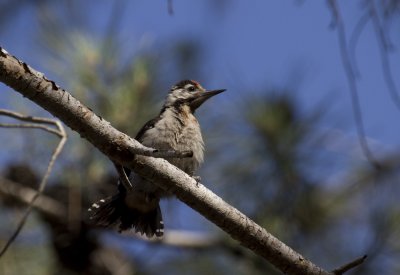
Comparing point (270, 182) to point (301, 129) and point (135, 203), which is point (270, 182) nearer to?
point (301, 129)

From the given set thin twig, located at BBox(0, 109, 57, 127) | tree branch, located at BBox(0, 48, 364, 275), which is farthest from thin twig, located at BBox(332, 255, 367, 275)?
thin twig, located at BBox(0, 109, 57, 127)

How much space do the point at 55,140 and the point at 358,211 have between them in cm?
193

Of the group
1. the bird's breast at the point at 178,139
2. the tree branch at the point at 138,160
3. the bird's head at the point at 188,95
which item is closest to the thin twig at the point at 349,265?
the tree branch at the point at 138,160

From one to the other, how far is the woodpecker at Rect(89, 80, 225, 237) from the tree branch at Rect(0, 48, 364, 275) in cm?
116

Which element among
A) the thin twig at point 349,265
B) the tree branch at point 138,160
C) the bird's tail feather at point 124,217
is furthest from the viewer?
the bird's tail feather at point 124,217

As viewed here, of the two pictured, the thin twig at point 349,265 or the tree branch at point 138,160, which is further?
the thin twig at point 349,265

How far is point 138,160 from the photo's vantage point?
2.38 metres

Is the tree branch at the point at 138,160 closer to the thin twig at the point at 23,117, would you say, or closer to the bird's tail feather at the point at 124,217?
the thin twig at the point at 23,117

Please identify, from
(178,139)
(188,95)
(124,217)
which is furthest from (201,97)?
(124,217)

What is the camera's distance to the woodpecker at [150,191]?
3.75 metres

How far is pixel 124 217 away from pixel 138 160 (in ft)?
4.91

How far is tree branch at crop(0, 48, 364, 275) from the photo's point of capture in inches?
84.0

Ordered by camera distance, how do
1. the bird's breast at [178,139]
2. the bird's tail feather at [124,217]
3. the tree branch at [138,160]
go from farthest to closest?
the bird's breast at [178,139]
the bird's tail feather at [124,217]
the tree branch at [138,160]

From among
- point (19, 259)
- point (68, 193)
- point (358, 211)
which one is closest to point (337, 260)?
point (358, 211)
